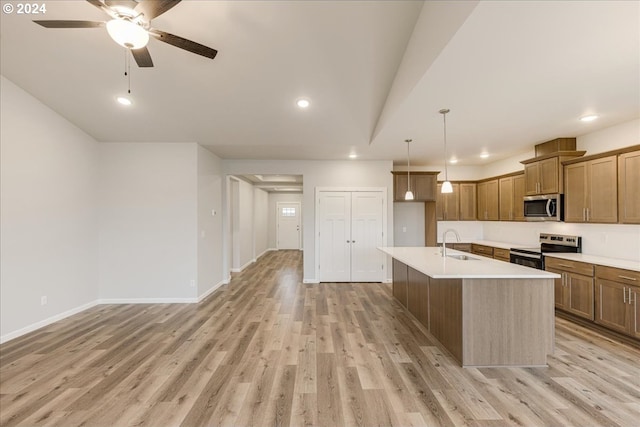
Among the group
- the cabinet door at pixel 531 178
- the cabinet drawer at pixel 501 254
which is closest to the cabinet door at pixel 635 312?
the cabinet drawer at pixel 501 254

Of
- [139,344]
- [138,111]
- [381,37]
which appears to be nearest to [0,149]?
[138,111]

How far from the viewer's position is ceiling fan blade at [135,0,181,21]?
1841mm

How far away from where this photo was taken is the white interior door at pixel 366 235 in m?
6.00

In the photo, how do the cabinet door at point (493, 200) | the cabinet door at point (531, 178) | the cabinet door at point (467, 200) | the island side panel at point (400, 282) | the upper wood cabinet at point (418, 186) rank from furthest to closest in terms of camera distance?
1. the cabinet door at point (467, 200)
2. the upper wood cabinet at point (418, 186)
3. the cabinet door at point (493, 200)
4. the cabinet door at point (531, 178)
5. the island side panel at point (400, 282)

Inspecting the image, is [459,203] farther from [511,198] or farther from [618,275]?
[618,275]

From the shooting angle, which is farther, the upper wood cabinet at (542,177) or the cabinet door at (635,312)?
the upper wood cabinet at (542,177)

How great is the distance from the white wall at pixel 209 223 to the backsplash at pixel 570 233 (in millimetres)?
5154

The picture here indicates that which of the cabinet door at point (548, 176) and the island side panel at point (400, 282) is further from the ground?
the cabinet door at point (548, 176)

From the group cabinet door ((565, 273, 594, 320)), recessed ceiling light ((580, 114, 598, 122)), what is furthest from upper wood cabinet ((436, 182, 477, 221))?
recessed ceiling light ((580, 114, 598, 122))

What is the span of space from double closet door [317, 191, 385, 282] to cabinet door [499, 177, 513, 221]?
2.42 m

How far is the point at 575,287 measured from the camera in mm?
3656

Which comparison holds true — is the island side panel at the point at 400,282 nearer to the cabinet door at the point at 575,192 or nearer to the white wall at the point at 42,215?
the cabinet door at the point at 575,192

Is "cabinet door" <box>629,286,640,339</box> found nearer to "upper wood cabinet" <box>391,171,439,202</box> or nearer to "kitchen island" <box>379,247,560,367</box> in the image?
"kitchen island" <box>379,247,560,367</box>

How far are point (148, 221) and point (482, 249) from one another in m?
6.52
